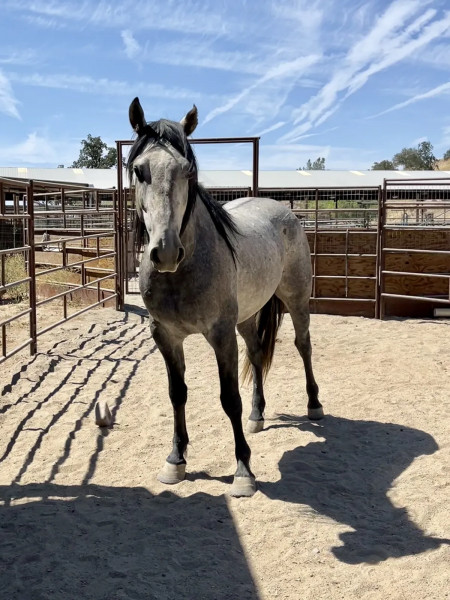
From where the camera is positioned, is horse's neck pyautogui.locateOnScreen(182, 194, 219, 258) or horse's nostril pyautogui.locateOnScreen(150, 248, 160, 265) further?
horse's neck pyautogui.locateOnScreen(182, 194, 219, 258)

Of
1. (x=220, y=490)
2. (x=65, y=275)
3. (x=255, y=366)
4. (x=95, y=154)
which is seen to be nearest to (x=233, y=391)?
(x=220, y=490)

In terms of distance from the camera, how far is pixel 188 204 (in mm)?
2459

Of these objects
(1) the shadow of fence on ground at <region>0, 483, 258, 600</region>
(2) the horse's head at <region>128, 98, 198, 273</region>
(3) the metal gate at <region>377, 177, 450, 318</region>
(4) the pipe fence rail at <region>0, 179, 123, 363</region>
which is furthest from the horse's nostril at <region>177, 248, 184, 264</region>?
(3) the metal gate at <region>377, 177, 450, 318</region>

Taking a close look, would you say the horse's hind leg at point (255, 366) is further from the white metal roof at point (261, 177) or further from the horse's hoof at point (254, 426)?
the white metal roof at point (261, 177)

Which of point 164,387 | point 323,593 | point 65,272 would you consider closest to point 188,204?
point 323,593

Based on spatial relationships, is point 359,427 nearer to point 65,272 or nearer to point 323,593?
point 323,593

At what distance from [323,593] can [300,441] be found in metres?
1.47

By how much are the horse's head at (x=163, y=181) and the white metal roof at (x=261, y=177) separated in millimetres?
22768

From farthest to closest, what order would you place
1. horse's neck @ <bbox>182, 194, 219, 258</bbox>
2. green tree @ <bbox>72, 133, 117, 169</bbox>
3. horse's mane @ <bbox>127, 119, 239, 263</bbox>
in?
green tree @ <bbox>72, 133, 117, 169</bbox> < horse's neck @ <bbox>182, 194, 219, 258</bbox> < horse's mane @ <bbox>127, 119, 239, 263</bbox>

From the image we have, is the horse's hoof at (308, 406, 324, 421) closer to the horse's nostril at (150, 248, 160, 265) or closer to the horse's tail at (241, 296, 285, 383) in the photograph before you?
the horse's tail at (241, 296, 285, 383)

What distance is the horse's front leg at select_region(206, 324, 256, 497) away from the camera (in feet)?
8.91

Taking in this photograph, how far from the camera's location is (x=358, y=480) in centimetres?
292

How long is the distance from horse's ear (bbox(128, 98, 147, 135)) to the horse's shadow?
1.90 meters

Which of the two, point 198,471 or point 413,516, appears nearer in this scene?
point 413,516
